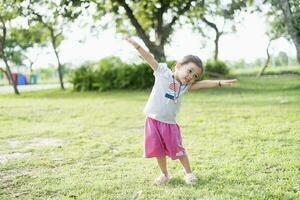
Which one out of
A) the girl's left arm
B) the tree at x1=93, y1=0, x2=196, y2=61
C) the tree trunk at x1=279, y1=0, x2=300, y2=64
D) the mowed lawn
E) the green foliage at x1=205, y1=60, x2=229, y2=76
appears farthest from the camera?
the green foliage at x1=205, y1=60, x2=229, y2=76

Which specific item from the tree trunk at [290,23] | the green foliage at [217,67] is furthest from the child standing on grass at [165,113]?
the green foliage at [217,67]

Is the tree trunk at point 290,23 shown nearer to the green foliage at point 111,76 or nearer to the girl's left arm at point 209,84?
the girl's left arm at point 209,84

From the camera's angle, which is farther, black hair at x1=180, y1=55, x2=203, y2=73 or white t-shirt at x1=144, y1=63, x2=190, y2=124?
white t-shirt at x1=144, y1=63, x2=190, y2=124

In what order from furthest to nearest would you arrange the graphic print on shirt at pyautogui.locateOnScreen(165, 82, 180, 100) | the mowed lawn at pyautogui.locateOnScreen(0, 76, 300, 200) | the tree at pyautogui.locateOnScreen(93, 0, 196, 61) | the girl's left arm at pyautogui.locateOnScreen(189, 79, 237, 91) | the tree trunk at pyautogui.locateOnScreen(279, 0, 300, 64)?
the tree at pyautogui.locateOnScreen(93, 0, 196, 61) < the tree trunk at pyautogui.locateOnScreen(279, 0, 300, 64) < the girl's left arm at pyautogui.locateOnScreen(189, 79, 237, 91) < the graphic print on shirt at pyautogui.locateOnScreen(165, 82, 180, 100) < the mowed lawn at pyautogui.locateOnScreen(0, 76, 300, 200)

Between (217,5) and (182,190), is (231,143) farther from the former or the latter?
(217,5)

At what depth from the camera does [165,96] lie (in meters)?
4.55

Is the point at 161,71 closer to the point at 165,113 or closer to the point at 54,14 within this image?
the point at 165,113

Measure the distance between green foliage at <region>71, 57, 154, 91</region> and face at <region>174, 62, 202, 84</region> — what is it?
598 inches

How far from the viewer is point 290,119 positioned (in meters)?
8.61

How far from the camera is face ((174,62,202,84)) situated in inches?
174

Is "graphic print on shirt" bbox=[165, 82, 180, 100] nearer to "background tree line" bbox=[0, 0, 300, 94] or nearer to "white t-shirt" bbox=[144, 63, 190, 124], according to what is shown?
"white t-shirt" bbox=[144, 63, 190, 124]

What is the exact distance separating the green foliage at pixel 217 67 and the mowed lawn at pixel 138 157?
1847cm

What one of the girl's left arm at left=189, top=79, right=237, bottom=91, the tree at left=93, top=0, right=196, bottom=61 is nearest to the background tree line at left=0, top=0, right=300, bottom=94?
the tree at left=93, top=0, right=196, bottom=61

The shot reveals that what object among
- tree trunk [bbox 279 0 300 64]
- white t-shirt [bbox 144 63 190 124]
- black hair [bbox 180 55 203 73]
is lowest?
white t-shirt [bbox 144 63 190 124]
